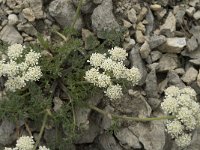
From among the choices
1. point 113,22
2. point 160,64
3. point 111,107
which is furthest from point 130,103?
point 113,22

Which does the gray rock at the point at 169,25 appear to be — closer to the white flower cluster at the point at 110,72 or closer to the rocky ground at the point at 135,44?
the rocky ground at the point at 135,44

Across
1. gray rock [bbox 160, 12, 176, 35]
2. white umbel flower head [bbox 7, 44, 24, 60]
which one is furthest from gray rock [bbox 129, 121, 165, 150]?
white umbel flower head [bbox 7, 44, 24, 60]

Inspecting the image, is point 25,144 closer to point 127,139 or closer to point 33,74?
point 33,74

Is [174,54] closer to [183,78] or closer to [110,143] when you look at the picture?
[183,78]

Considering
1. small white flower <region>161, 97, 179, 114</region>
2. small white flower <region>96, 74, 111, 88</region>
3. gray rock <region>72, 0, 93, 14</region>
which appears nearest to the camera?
small white flower <region>161, 97, 179, 114</region>

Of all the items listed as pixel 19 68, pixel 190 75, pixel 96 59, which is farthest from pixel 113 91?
pixel 190 75

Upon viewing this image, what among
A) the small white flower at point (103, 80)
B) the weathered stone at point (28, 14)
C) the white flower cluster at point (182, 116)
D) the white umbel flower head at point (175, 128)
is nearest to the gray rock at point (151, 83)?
the white flower cluster at point (182, 116)

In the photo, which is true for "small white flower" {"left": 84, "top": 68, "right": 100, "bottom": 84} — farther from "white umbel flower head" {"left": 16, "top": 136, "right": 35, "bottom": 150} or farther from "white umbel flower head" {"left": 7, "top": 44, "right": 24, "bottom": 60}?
"white umbel flower head" {"left": 16, "top": 136, "right": 35, "bottom": 150}
